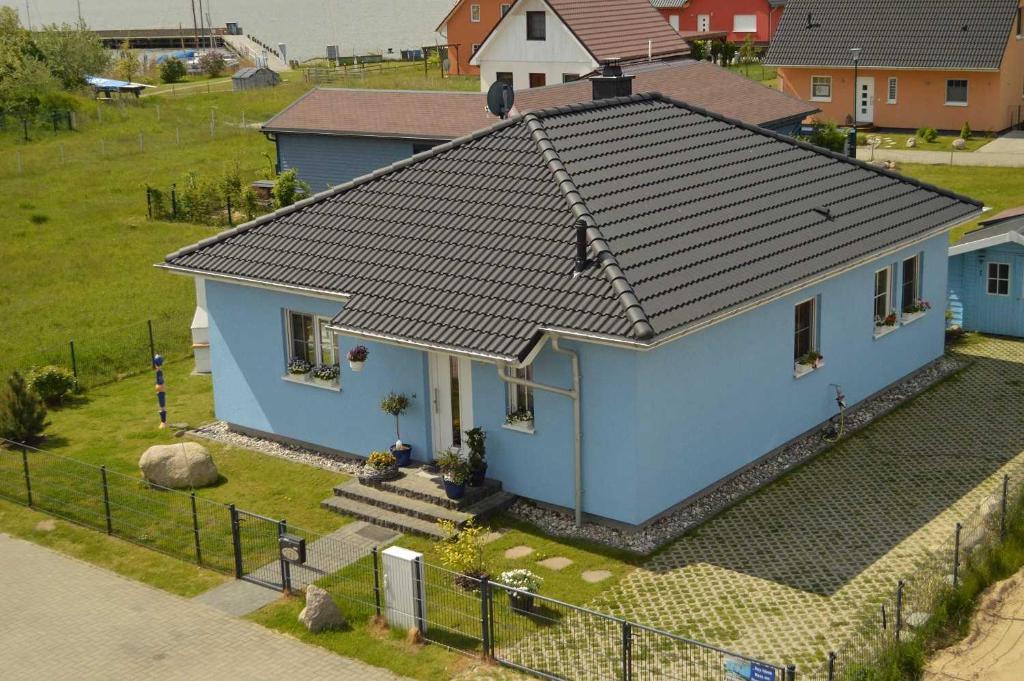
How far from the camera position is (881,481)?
1953cm

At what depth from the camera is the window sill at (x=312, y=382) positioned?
2091cm

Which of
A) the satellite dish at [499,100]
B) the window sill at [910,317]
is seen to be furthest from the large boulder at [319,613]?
the window sill at [910,317]

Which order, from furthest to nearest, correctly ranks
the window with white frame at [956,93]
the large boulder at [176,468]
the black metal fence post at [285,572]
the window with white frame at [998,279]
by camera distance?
the window with white frame at [956,93] → the window with white frame at [998,279] → the large boulder at [176,468] → the black metal fence post at [285,572]

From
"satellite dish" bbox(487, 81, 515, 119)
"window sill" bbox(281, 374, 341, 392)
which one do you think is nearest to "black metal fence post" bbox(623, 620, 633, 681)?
"window sill" bbox(281, 374, 341, 392)

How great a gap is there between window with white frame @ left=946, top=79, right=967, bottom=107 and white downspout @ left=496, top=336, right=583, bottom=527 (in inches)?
1531

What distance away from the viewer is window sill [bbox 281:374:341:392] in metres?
20.9

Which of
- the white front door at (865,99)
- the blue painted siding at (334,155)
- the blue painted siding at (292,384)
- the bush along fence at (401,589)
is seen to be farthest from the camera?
the white front door at (865,99)

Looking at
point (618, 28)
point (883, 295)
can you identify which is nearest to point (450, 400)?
point (883, 295)

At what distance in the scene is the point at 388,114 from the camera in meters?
40.4

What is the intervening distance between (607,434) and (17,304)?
Answer: 20.7 meters

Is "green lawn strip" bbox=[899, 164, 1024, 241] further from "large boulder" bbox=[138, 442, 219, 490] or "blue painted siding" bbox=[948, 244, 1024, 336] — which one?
"large boulder" bbox=[138, 442, 219, 490]

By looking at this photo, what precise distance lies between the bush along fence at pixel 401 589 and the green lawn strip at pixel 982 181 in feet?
84.0

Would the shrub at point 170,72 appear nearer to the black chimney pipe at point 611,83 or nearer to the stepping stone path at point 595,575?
the black chimney pipe at point 611,83

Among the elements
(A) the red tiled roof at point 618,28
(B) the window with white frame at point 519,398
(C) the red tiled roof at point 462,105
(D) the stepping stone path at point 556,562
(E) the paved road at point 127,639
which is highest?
(A) the red tiled roof at point 618,28
